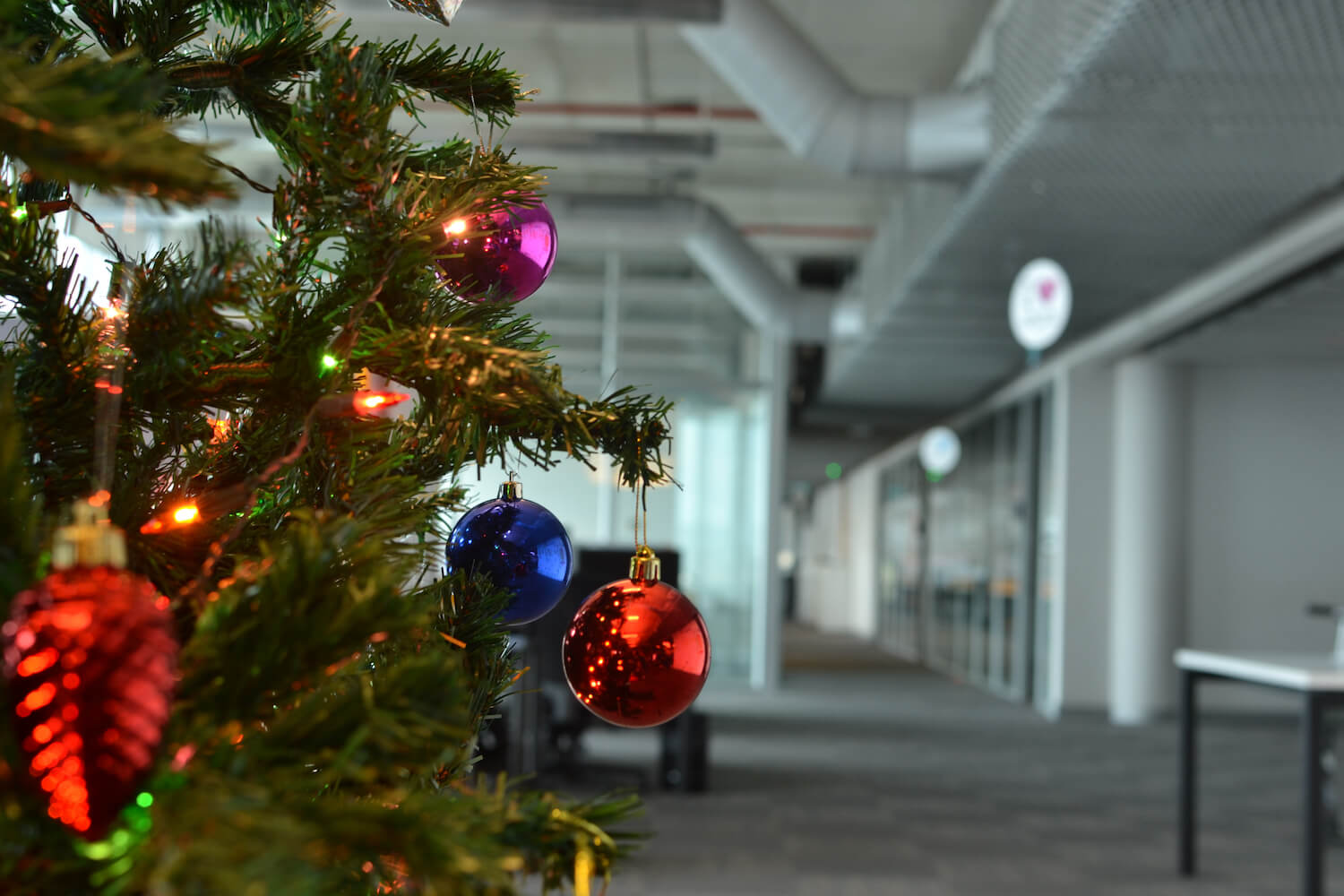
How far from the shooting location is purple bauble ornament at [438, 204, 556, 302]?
0.83m

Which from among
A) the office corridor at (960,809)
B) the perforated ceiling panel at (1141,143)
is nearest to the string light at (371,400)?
the office corridor at (960,809)

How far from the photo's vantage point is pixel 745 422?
1113 cm

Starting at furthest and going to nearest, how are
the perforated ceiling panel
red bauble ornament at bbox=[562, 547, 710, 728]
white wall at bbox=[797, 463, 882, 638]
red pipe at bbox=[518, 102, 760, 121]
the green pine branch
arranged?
white wall at bbox=[797, 463, 882, 638]
red pipe at bbox=[518, 102, 760, 121]
the perforated ceiling panel
red bauble ornament at bbox=[562, 547, 710, 728]
the green pine branch

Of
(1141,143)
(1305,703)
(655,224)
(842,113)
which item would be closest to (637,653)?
(1305,703)

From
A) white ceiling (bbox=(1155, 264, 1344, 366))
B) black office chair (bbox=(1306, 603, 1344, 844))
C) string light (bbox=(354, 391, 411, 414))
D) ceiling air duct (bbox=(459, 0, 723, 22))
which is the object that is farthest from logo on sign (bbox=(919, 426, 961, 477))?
string light (bbox=(354, 391, 411, 414))

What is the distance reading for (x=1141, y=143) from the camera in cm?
474

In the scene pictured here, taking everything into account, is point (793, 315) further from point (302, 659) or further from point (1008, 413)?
point (302, 659)

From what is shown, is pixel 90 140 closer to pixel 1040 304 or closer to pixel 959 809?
pixel 959 809

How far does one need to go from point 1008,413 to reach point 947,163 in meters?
6.95

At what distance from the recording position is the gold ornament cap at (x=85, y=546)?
41 cm

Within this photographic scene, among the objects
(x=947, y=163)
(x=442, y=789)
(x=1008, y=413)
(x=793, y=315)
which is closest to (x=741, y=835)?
(x=947, y=163)

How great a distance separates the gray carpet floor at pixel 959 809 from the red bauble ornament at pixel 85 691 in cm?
367

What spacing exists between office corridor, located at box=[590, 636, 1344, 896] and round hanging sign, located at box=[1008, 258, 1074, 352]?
2330 mm

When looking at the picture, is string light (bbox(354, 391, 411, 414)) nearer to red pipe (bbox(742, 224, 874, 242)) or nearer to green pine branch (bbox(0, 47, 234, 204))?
green pine branch (bbox(0, 47, 234, 204))
